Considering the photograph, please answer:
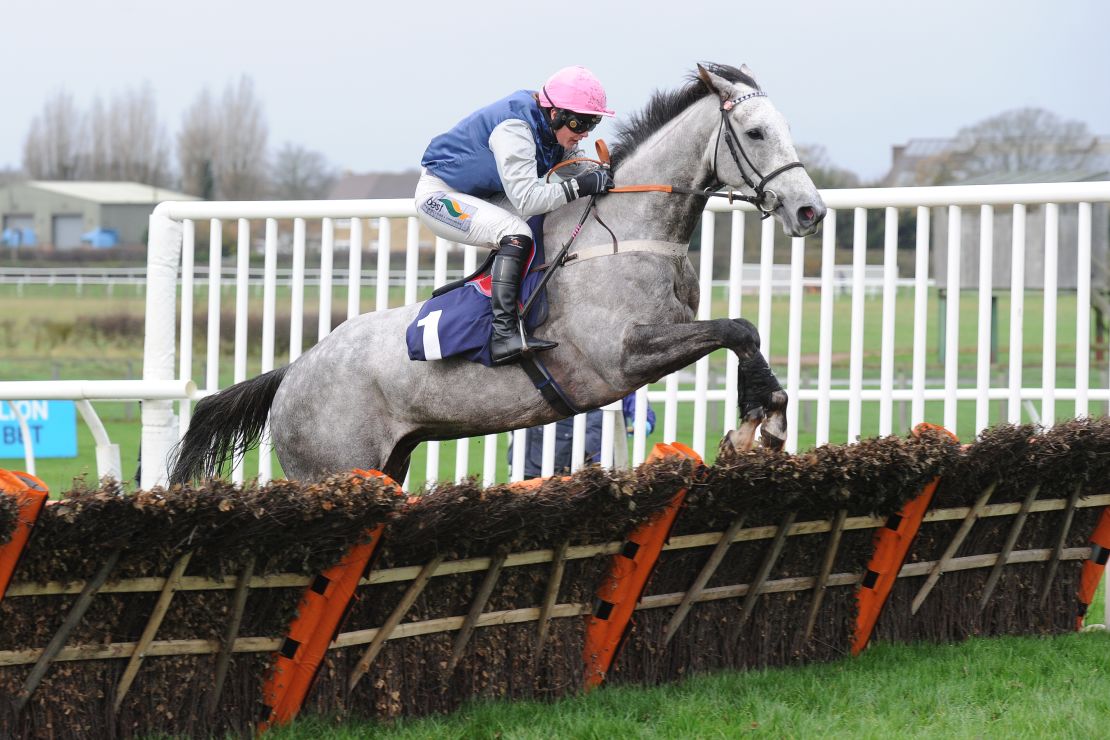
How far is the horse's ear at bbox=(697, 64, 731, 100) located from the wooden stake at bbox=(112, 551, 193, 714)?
2.29m

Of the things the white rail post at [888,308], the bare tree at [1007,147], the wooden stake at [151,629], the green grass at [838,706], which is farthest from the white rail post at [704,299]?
the bare tree at [1007,147]

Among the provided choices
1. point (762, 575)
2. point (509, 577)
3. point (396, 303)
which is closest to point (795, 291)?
point (762, 575)

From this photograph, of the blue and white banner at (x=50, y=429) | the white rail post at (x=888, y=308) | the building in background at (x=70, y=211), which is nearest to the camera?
the white rail post at (x=888, y=308)

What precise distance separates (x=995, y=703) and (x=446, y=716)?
156 centimetres

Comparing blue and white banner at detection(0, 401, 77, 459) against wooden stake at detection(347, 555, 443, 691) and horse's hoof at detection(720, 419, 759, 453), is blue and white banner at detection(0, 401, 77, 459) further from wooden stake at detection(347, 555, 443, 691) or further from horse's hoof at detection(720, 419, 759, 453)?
wooden stake at detection(347, 555, 443, 691)

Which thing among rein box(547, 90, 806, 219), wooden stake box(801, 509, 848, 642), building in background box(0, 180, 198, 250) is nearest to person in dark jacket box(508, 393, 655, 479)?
rein box(547, 90, 806, 219)

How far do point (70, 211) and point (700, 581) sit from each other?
58.1m

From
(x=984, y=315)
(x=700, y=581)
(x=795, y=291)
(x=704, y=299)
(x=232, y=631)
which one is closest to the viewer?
(x=232, y=631)

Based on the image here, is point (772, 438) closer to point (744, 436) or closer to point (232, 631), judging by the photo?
point (744, 436)

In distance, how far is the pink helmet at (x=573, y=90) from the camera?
4.16m

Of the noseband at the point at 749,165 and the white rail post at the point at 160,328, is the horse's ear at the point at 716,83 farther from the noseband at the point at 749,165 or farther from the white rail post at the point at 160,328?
the white rail post at the point at 160,328

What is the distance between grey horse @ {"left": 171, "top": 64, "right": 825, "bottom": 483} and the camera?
4.05m

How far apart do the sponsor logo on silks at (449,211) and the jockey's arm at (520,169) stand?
0.69 feet

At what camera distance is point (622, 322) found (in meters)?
4.11
